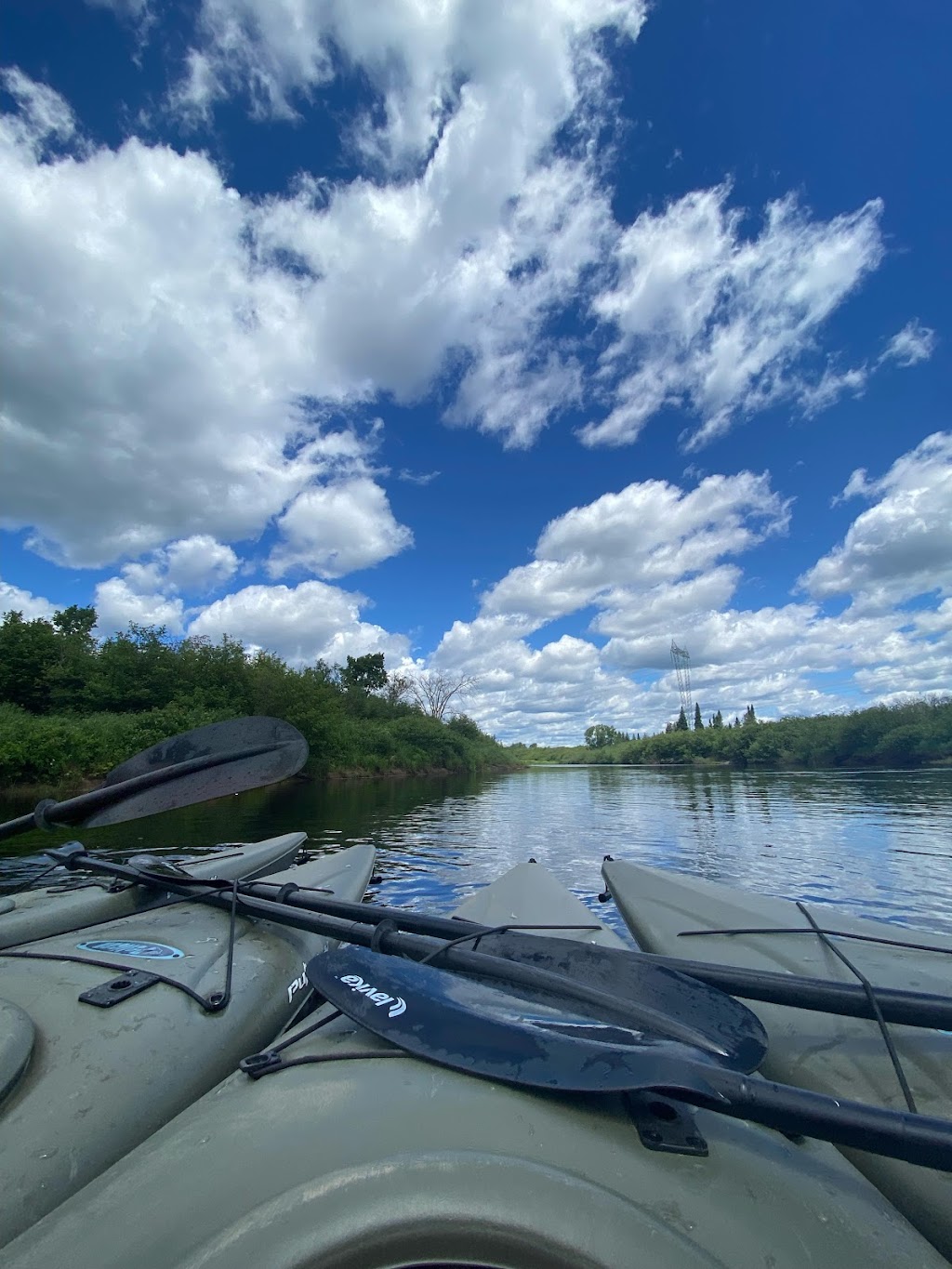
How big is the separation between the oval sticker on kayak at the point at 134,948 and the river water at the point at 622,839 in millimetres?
4517

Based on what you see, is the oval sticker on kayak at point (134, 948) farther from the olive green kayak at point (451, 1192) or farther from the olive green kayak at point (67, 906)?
the olive green kayak at point (451, 1192)

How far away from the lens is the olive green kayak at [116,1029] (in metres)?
1.56

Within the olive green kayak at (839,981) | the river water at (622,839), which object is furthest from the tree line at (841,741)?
the olive green kayak at (839,981)

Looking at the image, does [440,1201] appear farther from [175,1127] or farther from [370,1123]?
[175,1127]

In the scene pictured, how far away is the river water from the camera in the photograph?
7840 mm

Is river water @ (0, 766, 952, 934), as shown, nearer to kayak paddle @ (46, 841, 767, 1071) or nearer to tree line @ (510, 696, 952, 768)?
kayak paddle @ (46, 841, 767, 1071)

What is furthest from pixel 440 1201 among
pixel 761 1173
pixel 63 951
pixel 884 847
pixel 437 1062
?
pixel 884 847

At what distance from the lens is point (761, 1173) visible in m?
1.24

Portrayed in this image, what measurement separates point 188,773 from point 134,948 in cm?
106

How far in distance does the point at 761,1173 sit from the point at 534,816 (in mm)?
16964

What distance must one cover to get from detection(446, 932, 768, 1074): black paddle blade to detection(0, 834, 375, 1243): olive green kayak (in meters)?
0.98

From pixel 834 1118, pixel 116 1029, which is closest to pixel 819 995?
pixel 834 1118

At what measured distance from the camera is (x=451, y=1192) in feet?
3.43

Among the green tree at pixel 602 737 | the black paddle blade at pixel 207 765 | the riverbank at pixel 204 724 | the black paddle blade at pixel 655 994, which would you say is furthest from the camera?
the green tree at pixel 602 737
